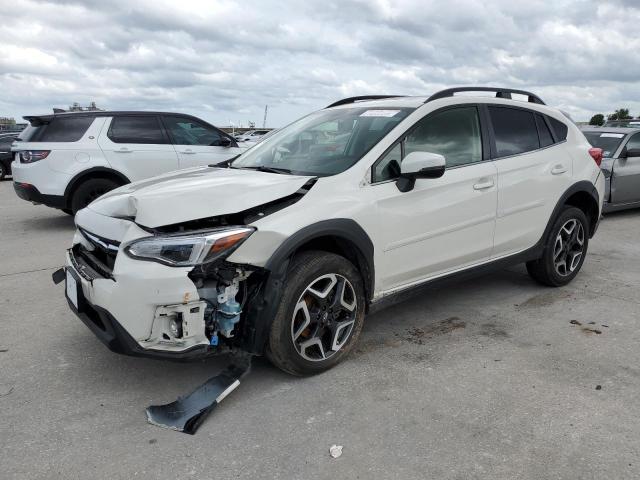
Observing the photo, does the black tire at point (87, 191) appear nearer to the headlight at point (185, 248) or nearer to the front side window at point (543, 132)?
→ the headlight at point (185, 248)

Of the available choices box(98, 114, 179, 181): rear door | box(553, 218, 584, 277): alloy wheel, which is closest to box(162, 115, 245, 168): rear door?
box(98, 114, 179, 181): rear door

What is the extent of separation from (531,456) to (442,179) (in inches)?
74.7

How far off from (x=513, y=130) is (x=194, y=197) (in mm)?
2803

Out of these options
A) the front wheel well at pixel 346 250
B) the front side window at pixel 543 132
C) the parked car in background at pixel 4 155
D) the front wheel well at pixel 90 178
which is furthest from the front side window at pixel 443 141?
the parked car in background at pixel 4 155

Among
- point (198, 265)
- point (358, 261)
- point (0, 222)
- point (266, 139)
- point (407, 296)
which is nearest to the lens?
point (198, 265)

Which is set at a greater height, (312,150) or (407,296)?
(312,150)

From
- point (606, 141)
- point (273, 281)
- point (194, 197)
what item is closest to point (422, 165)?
point (273, 281)

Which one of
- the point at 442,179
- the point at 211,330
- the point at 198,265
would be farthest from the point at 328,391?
the point at 442,179

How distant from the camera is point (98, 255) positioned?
3.16 m

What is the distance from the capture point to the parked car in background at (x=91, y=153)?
7.54 meters

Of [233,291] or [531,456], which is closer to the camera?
[531,456]

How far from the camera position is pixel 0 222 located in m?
8.63

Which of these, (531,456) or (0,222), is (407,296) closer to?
(531,456)

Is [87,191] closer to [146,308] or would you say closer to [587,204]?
[146,308]
